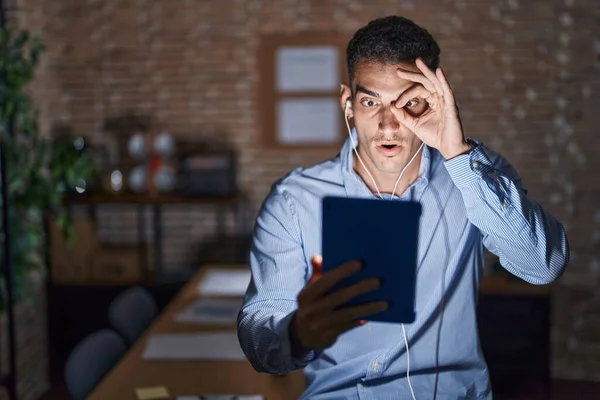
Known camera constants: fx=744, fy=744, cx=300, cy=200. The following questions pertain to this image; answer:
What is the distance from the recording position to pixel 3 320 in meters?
4.16

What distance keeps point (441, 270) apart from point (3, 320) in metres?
3.24

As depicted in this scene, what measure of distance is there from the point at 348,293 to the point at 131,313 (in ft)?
6.96

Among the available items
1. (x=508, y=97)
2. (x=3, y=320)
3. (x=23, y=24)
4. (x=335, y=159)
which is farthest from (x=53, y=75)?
(x=335, y=159)

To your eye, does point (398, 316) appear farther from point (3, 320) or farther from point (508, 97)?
point (508, 97)

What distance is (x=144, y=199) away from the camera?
4.67m

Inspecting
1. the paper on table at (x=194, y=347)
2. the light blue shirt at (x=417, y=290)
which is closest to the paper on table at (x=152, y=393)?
the paper on table at (x=194, y=347)

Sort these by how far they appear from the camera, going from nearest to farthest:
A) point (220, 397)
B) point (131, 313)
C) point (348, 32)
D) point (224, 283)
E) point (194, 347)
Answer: point (220, 397), point (194, 347), point (131, 313), point (224, 283), point (348, 32)

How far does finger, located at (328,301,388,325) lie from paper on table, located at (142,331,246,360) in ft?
4.81

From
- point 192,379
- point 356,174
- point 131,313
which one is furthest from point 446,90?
Answer: point 131,313

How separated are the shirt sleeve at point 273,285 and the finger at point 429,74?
1.49 feet

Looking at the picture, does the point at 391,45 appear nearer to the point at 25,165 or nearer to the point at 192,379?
the point at 192,379

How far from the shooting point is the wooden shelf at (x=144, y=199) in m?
4.63

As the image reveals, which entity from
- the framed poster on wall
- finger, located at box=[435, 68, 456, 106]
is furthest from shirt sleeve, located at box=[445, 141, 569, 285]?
the framed poster on wall

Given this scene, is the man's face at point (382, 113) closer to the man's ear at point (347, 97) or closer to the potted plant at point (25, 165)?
the man's ear at point (347, 97)
